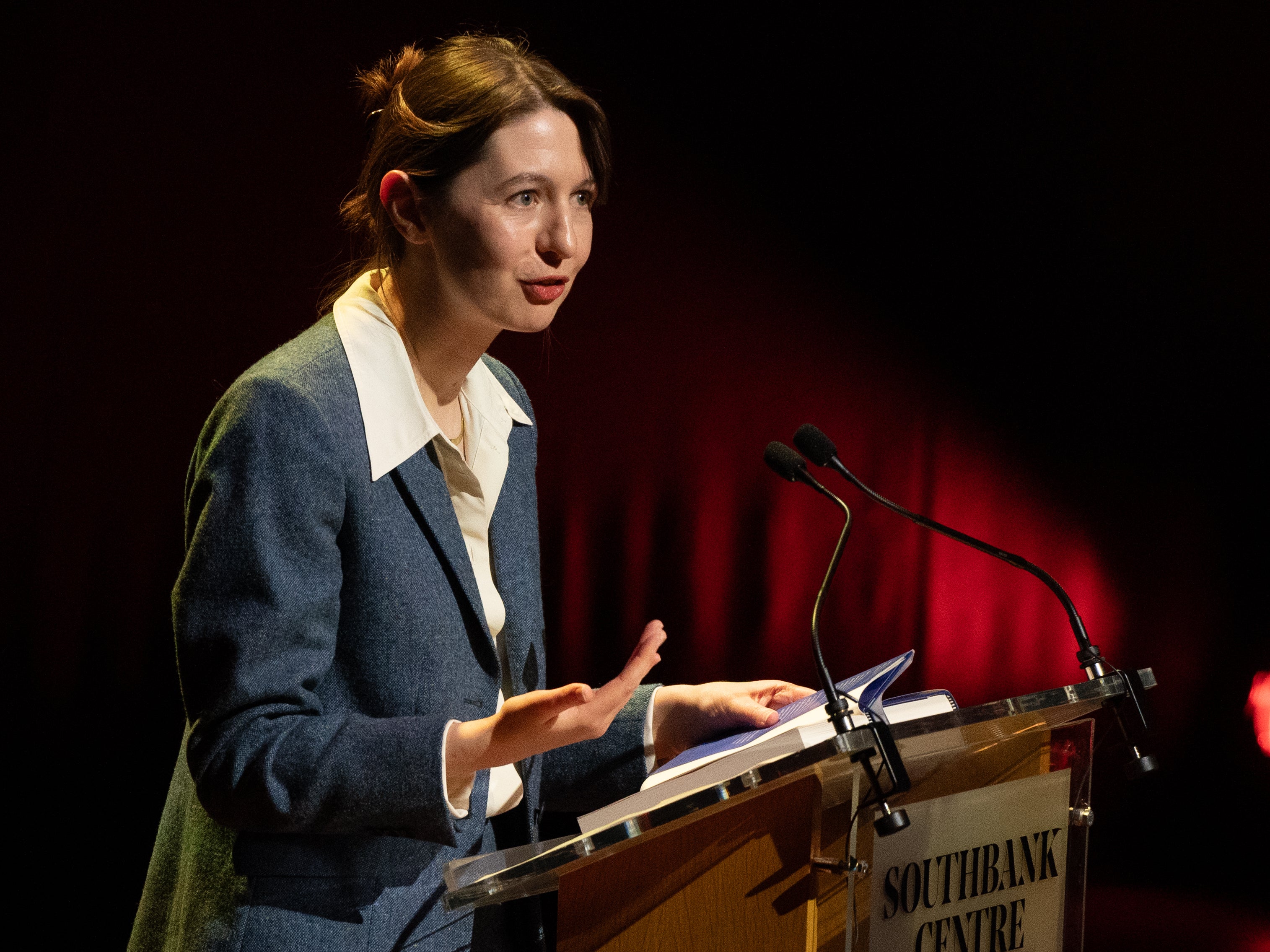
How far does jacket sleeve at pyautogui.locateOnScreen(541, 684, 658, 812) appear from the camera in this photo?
1280 mm

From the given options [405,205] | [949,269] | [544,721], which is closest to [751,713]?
[544,721]

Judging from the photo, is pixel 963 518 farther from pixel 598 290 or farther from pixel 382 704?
pixel 382 704

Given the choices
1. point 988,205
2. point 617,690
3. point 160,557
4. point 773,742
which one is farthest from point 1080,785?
point 988,205

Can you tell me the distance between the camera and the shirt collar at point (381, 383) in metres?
1.06

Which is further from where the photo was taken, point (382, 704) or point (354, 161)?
point (354, 161)

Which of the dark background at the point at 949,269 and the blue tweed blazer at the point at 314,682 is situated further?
the dark background at the point at 949,269

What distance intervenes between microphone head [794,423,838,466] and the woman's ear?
46 cm

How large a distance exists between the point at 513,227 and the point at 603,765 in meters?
0.62

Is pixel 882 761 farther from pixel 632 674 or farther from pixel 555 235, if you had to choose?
pixel 555 235

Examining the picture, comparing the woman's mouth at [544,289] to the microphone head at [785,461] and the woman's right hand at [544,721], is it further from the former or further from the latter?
the woman's right hand at [544,721]

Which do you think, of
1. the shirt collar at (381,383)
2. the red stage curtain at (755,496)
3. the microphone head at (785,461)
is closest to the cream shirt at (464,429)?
the shirt collar at (381,383)

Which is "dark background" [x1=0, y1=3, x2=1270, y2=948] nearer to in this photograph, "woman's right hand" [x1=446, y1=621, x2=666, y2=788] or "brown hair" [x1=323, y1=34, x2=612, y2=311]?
"brown hair" [x1=323, y1=34, x2=612, y2=311]

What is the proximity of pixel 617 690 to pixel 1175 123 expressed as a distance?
2.86 metres

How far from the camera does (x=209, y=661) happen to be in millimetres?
944
